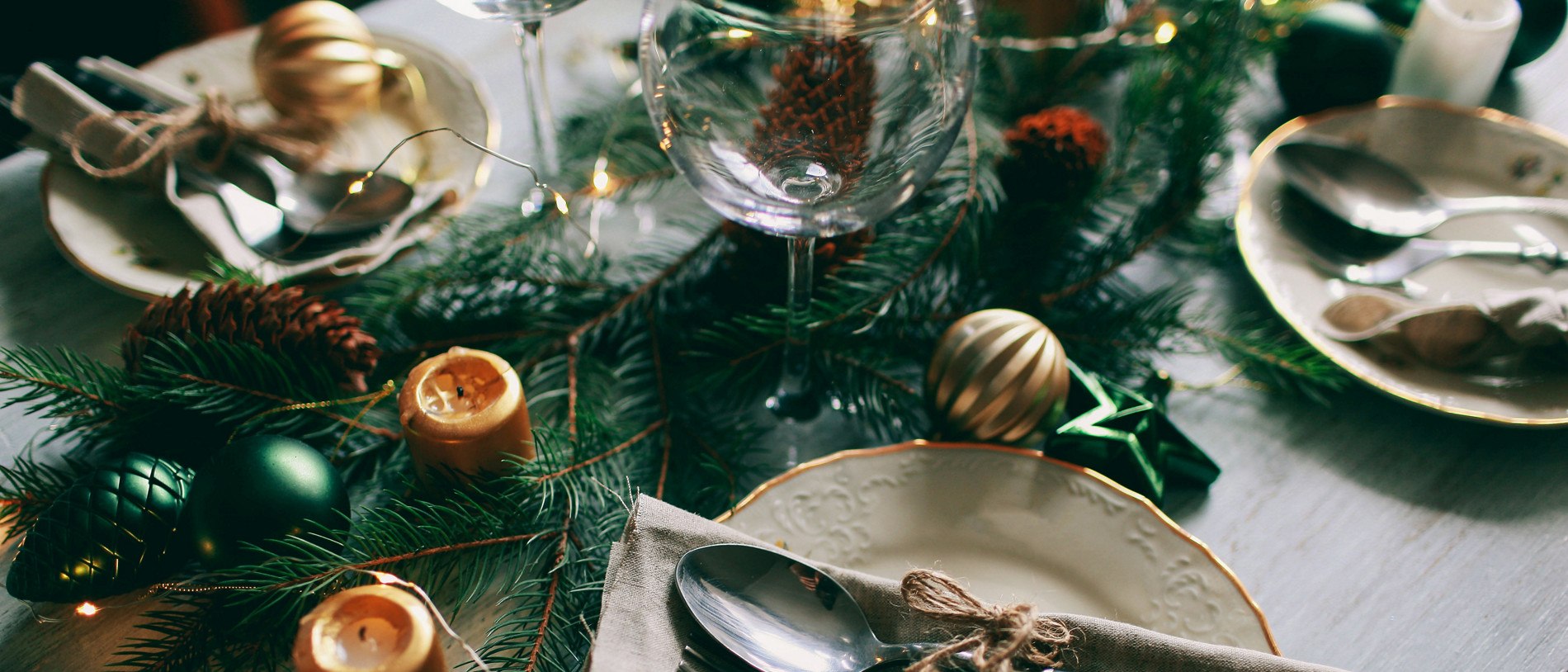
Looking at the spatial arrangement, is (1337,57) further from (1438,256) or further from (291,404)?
(291,404)

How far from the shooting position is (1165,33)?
62cm

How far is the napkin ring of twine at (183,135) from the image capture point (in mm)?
506

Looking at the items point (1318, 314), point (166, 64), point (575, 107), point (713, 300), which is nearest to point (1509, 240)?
point (1318, 314)

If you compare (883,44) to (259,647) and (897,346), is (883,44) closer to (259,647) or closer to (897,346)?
(897,346)

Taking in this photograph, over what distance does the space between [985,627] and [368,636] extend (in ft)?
0.71

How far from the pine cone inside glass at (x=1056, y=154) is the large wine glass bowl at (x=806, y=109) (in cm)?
18

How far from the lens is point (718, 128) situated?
0.40m

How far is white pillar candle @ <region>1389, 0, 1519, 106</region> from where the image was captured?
600mm

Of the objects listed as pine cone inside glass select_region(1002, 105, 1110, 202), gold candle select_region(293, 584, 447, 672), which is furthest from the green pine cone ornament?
pine cone inside glass select_region(1002, 105, 1110, 202)

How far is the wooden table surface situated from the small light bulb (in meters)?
0.17

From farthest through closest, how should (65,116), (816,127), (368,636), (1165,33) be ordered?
(1165,33) → (65,116) → (816,127) → (368,636)

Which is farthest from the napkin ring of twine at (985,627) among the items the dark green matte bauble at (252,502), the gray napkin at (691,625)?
the dark green matte bauble at (252,502)

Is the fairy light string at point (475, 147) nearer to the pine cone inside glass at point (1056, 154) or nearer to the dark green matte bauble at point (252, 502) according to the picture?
the dark green matte bauble at point (252, 502)

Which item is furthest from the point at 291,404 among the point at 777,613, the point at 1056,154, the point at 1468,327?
the point at 1468,327
